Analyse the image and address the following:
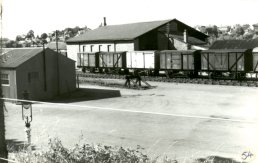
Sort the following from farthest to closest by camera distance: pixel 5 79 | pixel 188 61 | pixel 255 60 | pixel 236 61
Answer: pixel 188 61
pixel 236 61
pixel 255 60
pixel 5 79

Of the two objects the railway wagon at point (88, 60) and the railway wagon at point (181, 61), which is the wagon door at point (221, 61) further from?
the railway wagon at point (88, 60)

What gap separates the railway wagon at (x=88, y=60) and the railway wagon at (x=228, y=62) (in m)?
16.0

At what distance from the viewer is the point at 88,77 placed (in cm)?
4016

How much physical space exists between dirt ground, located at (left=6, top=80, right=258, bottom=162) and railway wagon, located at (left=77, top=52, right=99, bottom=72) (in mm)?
16044

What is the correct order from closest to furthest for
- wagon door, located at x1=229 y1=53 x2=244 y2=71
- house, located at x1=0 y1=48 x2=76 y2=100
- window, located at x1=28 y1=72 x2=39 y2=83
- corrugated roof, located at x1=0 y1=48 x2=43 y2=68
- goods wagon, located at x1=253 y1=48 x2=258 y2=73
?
house, located at x1=0 y1=48 x2=76 y2=100, corrugated roof, located at x1=0 y1=48 x2=43 y2=68, window, located at x1=28 y1=72 x2=39 y2=83, goods wagon, located at x1=253 y1=48 x2=258 y2=73, wagon door, located at x1=229 y1=53 x2=244 y2=71

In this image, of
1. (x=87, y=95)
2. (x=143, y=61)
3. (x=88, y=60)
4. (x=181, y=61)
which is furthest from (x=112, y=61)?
→ (x=87, y=95)

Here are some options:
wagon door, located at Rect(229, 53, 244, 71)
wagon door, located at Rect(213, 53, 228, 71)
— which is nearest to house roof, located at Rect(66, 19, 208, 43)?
wagon door, located at Rect(213, 53, 228, 71)

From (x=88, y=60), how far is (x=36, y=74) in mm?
19273

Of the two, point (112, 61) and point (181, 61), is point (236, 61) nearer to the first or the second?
point (181, 61)

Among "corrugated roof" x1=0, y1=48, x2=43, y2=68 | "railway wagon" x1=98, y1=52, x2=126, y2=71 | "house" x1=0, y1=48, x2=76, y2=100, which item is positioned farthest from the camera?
"railway wagon" x1=98, y1=52, x2=126, y2=71

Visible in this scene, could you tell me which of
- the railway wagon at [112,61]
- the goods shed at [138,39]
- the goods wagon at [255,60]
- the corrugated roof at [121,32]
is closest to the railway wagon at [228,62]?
the goods wagon at [255,60]

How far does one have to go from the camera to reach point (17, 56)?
26.5 m

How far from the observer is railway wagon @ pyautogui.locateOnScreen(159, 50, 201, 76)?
33.5 m

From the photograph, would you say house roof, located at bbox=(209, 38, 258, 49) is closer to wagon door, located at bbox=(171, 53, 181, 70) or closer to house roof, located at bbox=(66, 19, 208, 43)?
house roof, located at bbox=(66, 19, 208, 43)
